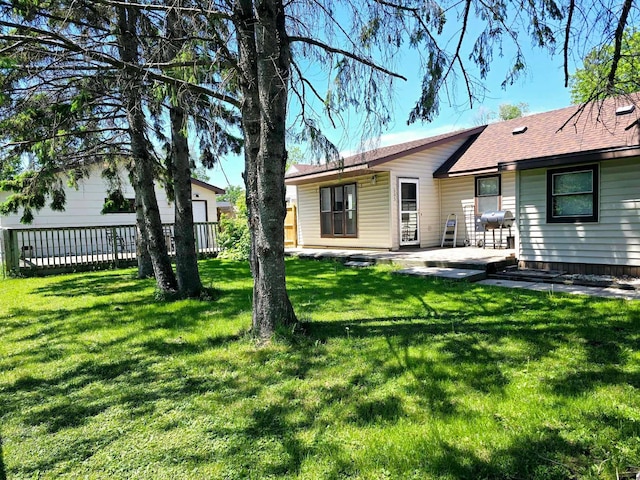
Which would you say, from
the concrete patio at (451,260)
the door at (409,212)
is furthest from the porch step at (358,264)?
the door at (409,212)

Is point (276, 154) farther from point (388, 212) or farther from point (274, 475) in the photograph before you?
point (388, 212)

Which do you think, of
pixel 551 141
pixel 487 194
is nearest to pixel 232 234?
pixel 487 194

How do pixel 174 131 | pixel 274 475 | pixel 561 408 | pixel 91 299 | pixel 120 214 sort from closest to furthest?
pixel 274 475
pixel 561 408
pixel 174 131
pixel 91 299
pixel 120 214

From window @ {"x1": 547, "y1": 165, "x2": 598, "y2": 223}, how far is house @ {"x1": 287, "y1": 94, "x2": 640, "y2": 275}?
2 centimetres

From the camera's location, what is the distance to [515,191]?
8500 millimetres

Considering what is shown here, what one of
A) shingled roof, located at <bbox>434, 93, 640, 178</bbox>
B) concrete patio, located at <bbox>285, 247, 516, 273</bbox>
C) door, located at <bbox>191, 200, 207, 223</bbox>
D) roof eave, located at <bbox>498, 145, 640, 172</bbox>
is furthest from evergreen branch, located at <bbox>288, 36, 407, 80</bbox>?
door, located at <bbox>191, 200, 207, 223</bbox>

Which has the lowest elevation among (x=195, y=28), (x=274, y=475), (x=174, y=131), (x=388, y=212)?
(x=274, y=475)

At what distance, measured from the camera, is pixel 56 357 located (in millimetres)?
3877

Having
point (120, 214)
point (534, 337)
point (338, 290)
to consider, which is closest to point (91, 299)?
point (338, 290)

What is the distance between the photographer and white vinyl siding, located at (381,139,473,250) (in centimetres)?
1148

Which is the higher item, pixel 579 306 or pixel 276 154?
pixel 276 154

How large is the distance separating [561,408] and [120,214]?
57.3 ft

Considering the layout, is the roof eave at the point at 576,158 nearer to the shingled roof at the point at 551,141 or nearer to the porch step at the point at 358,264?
the shingled roof at the point at 551,141

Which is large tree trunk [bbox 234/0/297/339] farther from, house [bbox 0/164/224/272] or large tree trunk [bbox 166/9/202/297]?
house [bbox 0/164/224/272]
